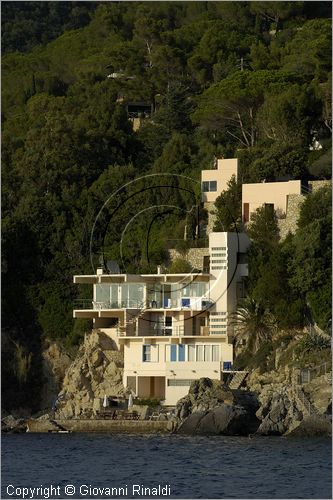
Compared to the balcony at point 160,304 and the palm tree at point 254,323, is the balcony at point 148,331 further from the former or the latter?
the palm tree at point 254,323

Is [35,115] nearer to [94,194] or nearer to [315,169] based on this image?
[94,194]

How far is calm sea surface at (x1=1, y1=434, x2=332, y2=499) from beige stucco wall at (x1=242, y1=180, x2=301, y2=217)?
38.4ft

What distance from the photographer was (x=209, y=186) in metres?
65.3

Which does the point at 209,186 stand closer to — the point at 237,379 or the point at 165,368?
the point at 165,368

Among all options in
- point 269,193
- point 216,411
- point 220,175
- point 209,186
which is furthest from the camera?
point 209,186

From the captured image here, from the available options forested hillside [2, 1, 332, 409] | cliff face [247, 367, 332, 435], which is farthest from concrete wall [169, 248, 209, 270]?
cliff face [247, 367, 332, 435]

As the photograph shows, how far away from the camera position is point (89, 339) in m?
62.5

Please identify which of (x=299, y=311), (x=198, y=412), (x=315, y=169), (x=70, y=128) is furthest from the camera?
(x=70, y=128)

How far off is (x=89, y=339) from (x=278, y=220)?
24.2 ft

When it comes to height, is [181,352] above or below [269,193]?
below

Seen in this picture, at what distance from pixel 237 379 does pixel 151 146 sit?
693 inches

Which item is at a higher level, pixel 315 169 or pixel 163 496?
pixel 315 169

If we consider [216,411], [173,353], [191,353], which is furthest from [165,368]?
[216,411]

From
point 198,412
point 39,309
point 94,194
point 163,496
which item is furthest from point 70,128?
point 163,496
